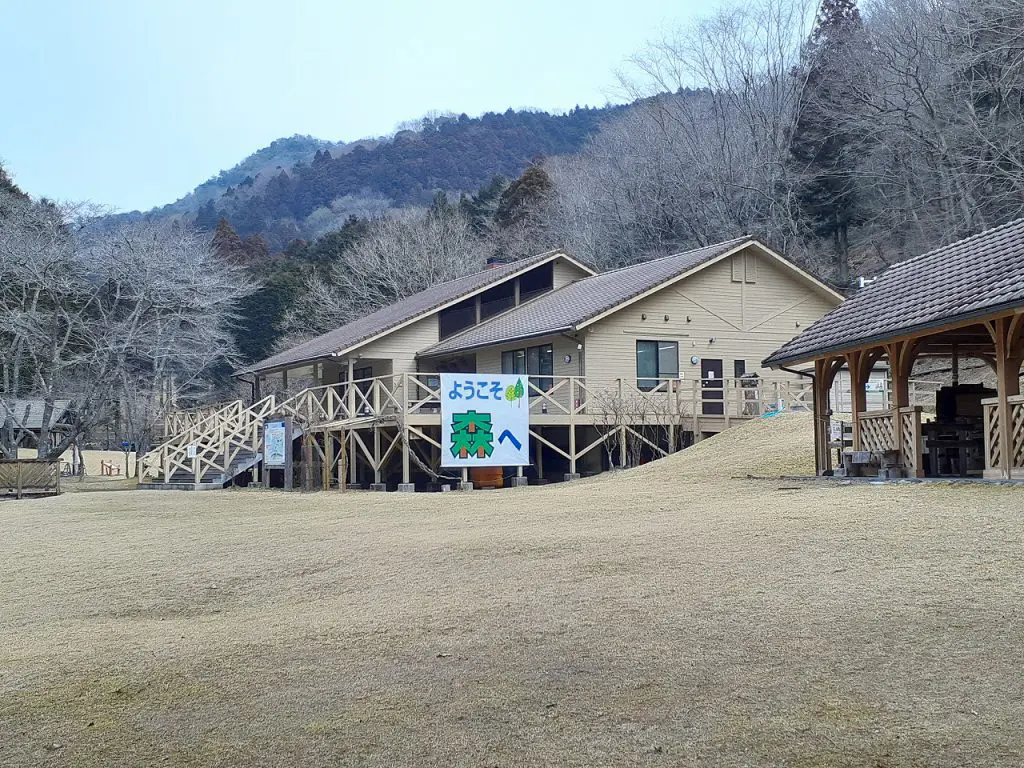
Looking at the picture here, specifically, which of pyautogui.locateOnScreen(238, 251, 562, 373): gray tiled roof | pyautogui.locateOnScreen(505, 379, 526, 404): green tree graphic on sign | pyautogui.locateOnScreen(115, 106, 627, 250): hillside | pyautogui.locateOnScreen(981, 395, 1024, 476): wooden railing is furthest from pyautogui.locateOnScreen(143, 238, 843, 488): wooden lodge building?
pyautogui.locateOnScreen(115, 106, 627, 250): hillside

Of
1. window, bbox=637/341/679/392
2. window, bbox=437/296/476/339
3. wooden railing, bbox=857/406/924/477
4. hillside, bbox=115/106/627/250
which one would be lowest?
wooden railing, bbox=857/406/924/477

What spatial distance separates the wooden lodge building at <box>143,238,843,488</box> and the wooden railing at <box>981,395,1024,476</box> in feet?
40.3

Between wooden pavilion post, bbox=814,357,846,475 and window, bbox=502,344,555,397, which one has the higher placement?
window, bbox=502,344,555,397

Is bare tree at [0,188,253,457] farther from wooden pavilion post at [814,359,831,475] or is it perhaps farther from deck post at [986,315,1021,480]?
deck post at [986,315,1021,480]

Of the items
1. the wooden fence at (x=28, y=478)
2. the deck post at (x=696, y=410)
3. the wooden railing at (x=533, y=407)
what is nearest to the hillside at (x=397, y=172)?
the wooden railing at (x=533, y=407)

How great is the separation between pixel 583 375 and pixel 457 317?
7920 millimetres

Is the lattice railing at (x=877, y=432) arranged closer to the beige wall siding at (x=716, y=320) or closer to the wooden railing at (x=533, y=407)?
the wooden railing at (x=533, y=407)

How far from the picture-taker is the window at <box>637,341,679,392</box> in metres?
29.1

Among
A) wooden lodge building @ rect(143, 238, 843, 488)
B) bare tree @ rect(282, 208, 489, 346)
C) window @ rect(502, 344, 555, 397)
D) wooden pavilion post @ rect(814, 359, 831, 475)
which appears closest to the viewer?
wooden pavilion post @ rect(814, 359, 831, 475)

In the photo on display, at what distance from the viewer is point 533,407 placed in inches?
1106

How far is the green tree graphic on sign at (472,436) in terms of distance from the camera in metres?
23.6

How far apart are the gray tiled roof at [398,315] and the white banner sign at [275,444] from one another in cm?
493

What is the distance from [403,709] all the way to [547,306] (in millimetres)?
26868

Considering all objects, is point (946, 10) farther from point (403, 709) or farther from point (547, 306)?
point (403, 709)
